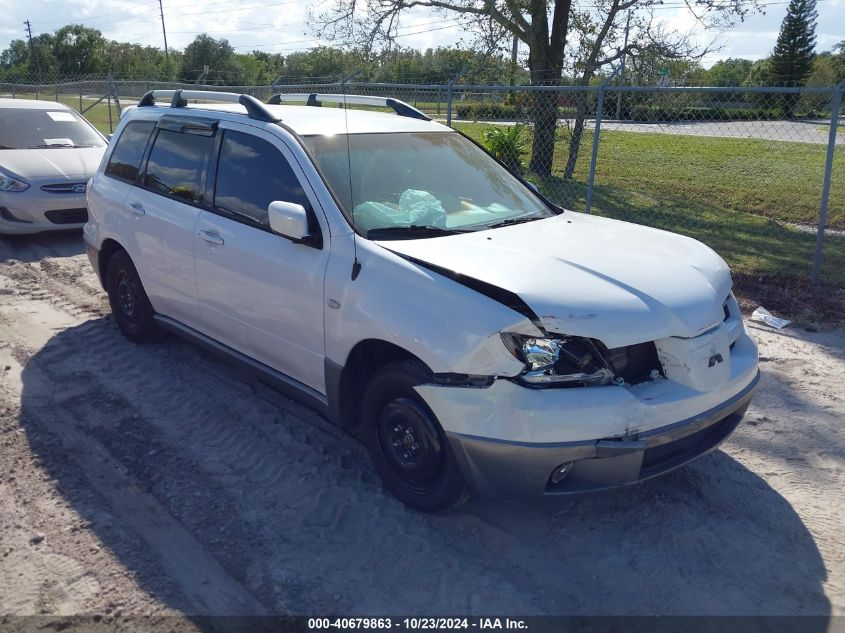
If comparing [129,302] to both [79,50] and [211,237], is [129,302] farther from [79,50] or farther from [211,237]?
[79,50]

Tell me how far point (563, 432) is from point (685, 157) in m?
15.4

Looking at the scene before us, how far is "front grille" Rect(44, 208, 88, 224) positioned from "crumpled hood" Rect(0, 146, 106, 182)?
1.29 ft

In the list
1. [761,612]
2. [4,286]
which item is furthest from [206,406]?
[4,286]

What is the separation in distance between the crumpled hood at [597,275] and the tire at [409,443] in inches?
19.5

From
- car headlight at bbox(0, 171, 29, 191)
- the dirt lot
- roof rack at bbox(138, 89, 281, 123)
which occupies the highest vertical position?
roof rack at bbox(138, 89, 281, 123)

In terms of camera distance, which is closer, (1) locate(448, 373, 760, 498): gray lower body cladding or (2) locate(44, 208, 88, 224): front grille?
(1) locate(448, 373, 760, 498): gray lower body cladding

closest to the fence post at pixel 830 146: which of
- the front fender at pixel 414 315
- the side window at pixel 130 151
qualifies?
the front fender at pixel 414 315

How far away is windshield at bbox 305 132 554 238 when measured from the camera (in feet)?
13.1

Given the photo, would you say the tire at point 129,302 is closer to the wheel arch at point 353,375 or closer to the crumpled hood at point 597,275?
the wheel arch at point 353,375

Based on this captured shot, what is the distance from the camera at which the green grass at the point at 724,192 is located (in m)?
9.23

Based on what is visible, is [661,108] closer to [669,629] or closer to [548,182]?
[548,182]

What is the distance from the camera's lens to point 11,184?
8938 millimetres

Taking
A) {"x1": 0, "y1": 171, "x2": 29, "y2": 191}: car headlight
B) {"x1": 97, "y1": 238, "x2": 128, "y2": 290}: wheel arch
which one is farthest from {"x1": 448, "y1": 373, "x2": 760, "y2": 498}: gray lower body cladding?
{"x1": 0, "y1": 171, "x2": 29, "y2": 191}: car headlight

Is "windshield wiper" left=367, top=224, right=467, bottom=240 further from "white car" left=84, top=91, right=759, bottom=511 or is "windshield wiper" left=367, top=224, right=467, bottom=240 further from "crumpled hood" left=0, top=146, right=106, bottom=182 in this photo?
"crumpled hood" left=0, top=146, right=106, bottom=182
